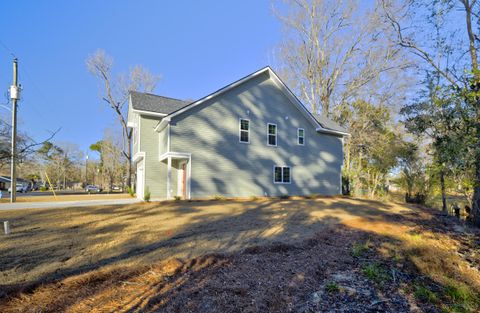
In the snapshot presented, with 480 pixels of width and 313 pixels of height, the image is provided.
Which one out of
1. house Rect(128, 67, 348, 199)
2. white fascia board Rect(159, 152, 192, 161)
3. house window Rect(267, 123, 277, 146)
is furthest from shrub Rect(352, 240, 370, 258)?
house window Rect(267, 123, 277, 146)

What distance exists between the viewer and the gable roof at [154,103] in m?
14.9

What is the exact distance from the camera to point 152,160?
14.8 m

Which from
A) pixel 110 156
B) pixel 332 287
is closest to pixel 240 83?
pixel 332 287

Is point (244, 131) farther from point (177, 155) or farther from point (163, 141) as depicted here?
point (163, 141)

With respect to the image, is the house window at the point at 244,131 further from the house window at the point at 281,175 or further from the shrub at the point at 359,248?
the shrub at the point at 359,248

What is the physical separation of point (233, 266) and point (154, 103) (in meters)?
13.6

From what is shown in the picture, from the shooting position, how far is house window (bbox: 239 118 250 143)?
1552 cm

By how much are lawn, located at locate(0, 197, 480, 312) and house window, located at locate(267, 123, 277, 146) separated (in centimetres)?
877

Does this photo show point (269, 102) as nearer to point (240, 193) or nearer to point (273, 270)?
point (240, 193)

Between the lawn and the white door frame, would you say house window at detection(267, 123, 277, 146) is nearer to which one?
the white door frame

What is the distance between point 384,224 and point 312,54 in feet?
69.6

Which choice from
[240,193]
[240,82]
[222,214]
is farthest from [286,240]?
[240,82]

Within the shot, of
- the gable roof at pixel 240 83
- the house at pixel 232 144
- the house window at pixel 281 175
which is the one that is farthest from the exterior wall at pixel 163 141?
the house window at pixel 281 175

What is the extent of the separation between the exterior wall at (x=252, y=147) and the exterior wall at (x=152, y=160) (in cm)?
206
